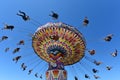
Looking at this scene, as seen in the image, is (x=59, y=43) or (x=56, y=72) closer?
(x=59, y=43)

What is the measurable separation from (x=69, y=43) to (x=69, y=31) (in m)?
1.60

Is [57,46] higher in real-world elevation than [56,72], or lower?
higher

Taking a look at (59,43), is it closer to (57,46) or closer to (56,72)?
(57,46)

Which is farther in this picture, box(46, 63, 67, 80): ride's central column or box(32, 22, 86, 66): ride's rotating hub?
box(46, 63, 67, 80): ride's central column

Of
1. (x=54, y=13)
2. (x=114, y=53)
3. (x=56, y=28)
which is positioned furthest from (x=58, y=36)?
(x=114, y=53)

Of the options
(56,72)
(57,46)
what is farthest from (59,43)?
(56,72)

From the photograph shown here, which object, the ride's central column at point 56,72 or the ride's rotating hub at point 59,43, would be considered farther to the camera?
the ride's central column at point 56,72

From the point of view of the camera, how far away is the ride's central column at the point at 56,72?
1277 inches

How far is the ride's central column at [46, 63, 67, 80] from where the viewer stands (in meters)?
32.4

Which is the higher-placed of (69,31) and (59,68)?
(69,31)

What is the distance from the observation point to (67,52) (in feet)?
108

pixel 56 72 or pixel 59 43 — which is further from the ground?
pixel 59 43

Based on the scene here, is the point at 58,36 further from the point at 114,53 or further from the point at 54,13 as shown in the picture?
the point at 114,53

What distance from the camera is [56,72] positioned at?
32.5m
